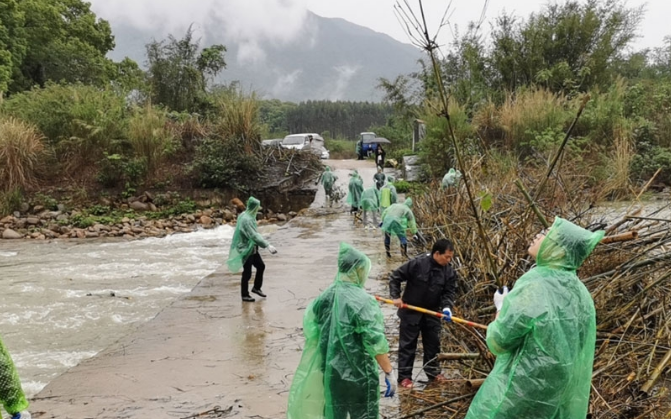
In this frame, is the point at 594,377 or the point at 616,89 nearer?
the point at 594,377

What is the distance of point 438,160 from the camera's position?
58.6 feet

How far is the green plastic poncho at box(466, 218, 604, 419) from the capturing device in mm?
2568

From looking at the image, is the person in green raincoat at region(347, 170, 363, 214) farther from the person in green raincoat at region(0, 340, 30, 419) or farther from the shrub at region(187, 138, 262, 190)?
the person in green raincoat at region(0, 340, 30, 419)

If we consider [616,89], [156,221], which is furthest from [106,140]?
[616,89]

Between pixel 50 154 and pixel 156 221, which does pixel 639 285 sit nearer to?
pixel 156 221

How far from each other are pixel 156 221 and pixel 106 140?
13.7 ft

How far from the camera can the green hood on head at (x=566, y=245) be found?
8.69 feet

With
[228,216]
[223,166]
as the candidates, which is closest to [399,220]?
[228,216]

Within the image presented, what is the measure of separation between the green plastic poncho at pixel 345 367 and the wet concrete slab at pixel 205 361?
0.95 m

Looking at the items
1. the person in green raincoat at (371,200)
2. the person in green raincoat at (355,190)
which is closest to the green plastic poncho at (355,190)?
the person in green raincoat at (355,190)

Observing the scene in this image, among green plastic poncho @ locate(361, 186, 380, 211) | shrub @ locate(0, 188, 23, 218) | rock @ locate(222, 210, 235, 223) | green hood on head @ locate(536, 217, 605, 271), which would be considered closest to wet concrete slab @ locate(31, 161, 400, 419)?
green hood on head @ locate(536, 217, 605, 271)

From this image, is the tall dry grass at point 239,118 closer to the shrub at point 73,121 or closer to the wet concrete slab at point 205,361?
the shrub at point 73,121

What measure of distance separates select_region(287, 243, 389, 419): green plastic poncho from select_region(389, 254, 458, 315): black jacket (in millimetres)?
1119

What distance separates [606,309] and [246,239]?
452 centimetres
